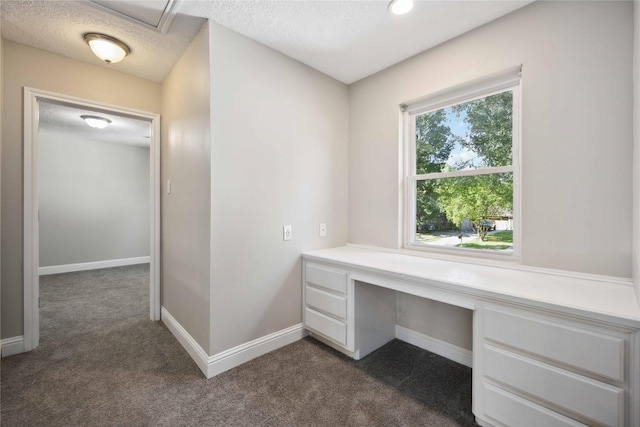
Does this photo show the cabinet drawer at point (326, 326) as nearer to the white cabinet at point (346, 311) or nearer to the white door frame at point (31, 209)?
the white cabinet at point (346, 311)

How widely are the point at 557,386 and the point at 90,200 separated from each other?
6.68 m

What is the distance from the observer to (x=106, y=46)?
2055mm

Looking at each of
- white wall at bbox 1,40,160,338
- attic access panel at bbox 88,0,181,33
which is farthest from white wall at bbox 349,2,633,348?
white wall at bbox 1,40,160,338

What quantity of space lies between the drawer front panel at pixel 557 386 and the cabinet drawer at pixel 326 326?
0.97 m

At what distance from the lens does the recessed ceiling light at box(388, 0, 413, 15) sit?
1.70 m

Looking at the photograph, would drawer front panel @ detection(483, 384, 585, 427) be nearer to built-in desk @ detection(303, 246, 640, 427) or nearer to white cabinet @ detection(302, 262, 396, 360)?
built-in desk @ detection(303, 246, 640, 427)

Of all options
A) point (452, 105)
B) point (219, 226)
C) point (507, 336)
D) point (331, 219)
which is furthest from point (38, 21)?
point (507, 336)

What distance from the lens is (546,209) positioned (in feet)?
5.51

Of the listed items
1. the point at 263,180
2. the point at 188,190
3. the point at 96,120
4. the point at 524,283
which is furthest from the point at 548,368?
the point at 96,120

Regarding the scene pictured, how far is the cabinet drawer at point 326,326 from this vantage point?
2.07m

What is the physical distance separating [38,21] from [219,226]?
76.7 inches

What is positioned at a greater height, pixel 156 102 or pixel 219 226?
pixel 156 102

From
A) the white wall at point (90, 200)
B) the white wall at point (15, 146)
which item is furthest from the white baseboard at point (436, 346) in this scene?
the white wall at point (90, 200)

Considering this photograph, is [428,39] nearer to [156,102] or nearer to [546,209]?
[546,209]
